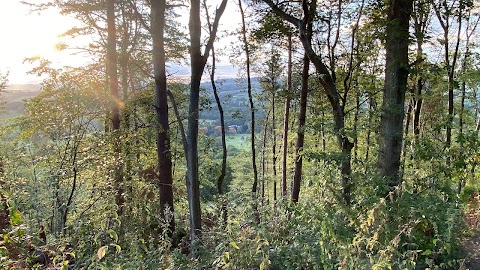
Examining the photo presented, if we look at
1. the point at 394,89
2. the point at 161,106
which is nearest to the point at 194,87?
the point at 161,106

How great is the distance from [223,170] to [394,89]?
632 centimetres

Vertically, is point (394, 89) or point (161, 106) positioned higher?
point (394, 89)

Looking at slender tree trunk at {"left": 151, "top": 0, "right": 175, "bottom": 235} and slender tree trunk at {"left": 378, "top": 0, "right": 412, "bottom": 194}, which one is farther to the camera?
slender tree trunk at {"left": 151, "top": 0, "right": 175, "bottom": 235}

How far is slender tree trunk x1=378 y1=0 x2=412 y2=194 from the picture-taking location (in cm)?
503

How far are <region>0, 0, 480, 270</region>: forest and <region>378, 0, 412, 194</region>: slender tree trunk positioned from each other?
0.02 m

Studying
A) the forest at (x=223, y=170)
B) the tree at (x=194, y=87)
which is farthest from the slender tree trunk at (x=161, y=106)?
the tree at (x=194, y=87)

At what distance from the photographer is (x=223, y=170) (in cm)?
1045

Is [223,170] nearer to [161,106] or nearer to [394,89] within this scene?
[161,106]

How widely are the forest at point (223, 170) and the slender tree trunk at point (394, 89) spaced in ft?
0.07

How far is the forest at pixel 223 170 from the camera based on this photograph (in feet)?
8.93

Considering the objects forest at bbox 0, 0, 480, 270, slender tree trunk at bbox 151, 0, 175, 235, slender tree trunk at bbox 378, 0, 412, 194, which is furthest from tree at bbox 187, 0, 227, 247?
slender tree trunk at bbox 378, 0, 412, 194

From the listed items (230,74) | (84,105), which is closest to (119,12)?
(84,105)

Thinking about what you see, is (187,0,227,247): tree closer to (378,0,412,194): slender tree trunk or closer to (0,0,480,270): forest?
(0,0,480,270): forest

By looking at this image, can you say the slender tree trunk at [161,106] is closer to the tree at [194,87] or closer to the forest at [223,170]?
the forest at [223,170]
